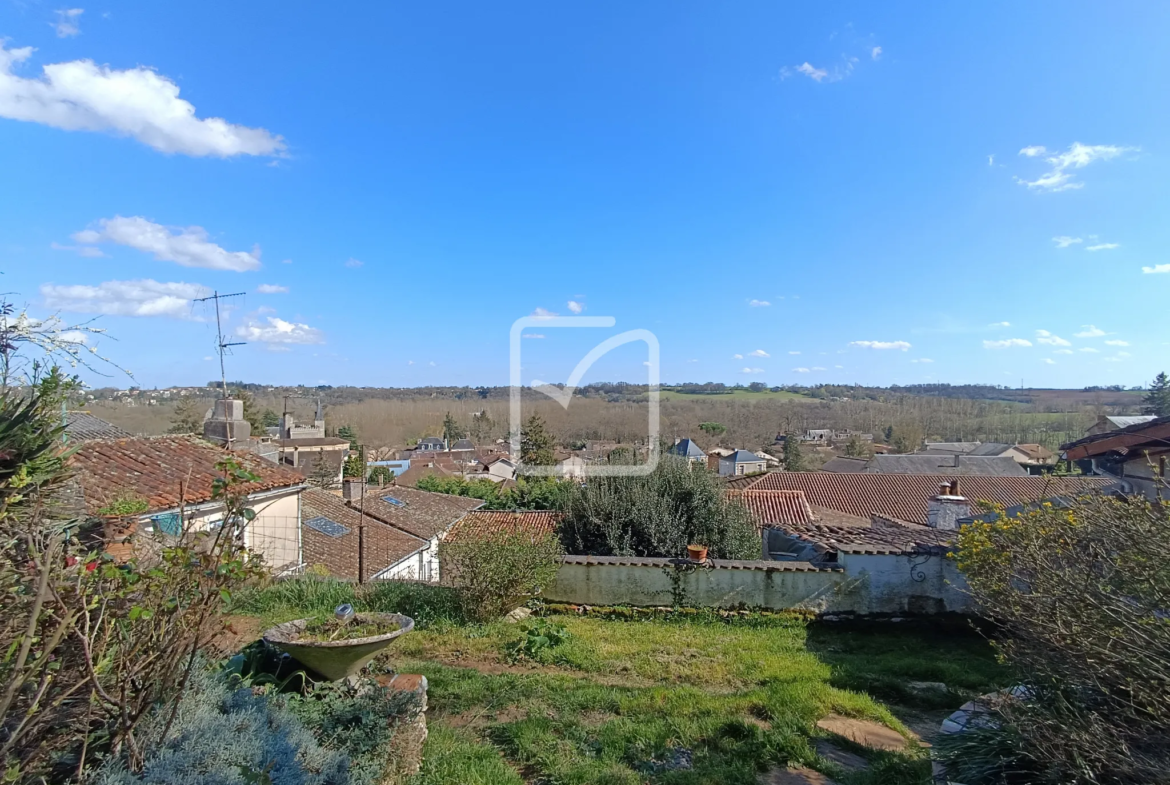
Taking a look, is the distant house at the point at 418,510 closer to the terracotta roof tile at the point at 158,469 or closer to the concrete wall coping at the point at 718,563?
the terracotta roof tile at the point at 158,469

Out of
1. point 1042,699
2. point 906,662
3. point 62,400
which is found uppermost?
point 62,400

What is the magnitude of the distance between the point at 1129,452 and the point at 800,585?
567 centimetres

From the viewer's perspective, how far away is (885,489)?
23234 mm

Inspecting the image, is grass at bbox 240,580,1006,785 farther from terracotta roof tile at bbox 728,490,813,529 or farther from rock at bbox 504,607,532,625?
terracotta roof tile at bbox 728,490,813,529

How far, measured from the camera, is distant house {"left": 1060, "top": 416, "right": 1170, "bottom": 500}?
23.4 feet

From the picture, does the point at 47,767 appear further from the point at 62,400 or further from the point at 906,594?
the point at 906,594

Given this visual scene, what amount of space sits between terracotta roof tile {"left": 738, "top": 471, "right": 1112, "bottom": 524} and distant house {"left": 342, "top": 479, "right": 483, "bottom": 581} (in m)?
10.2

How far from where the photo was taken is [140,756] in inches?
78.7

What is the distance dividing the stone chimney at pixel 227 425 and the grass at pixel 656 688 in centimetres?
605

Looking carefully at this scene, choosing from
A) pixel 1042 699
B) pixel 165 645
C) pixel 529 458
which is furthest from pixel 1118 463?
pixel 529 458

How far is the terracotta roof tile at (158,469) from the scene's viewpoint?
24.3 feet

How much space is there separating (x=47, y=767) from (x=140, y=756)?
0.26 m

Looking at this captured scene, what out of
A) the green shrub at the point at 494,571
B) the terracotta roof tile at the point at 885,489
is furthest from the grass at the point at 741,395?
the green shrub at the point at 494,571

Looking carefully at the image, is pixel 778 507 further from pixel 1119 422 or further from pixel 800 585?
pixel 1119 422
